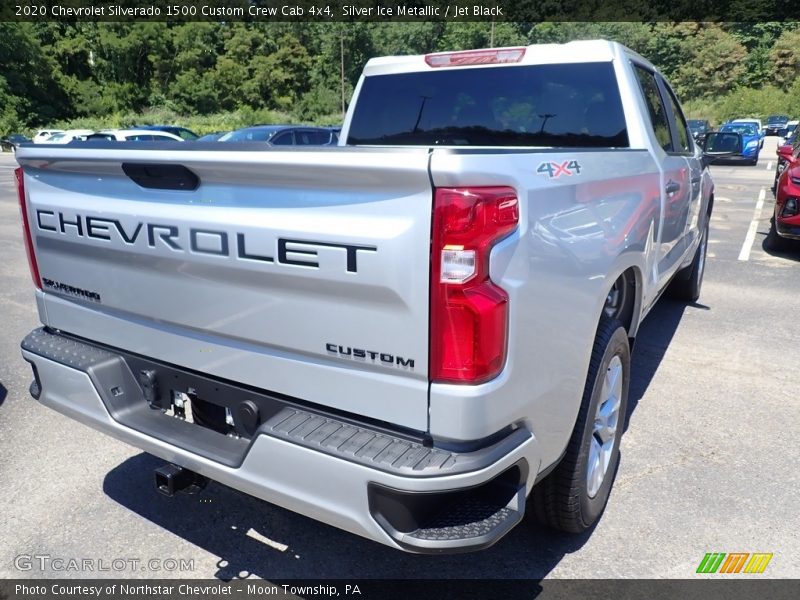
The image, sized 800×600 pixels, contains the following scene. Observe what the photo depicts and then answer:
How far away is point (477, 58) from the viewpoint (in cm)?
392

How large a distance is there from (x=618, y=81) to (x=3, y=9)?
63746 mm

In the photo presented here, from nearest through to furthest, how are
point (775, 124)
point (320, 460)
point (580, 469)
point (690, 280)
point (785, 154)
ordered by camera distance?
point (320, 460)
point (580, 469)
point (690, 280)
point (785, 154)
point (775, 124)

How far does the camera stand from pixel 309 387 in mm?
2121

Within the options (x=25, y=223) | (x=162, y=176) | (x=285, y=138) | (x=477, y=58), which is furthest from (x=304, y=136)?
(x=162, y=176)

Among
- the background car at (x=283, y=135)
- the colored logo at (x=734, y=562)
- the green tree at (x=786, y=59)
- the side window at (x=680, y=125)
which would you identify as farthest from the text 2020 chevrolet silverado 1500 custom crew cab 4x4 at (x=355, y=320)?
the green tree at (x=786, y=59)

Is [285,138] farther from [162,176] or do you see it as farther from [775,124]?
[775,124]

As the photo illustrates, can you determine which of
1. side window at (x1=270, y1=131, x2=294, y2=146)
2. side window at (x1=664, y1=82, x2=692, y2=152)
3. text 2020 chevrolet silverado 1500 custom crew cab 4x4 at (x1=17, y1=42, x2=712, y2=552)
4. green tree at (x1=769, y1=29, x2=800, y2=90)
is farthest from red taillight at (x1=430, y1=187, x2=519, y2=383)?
green tree at (x1=769, y1=29, x2=800, y2=90)

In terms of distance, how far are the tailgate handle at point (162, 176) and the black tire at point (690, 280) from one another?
16.9ft

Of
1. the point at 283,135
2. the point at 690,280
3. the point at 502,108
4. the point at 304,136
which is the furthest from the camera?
the point at 304,136

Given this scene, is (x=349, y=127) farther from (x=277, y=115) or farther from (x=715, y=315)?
(x=277, y=115)

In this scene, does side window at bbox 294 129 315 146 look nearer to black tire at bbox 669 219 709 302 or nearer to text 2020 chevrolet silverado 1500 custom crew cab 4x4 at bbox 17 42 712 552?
black tire at bbox 669 219 709 302

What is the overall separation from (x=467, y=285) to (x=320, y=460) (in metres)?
0.69

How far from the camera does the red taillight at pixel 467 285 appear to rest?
177 centimetres

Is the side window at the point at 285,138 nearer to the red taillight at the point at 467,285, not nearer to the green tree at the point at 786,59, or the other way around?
the red taillight at the point at 467,285
